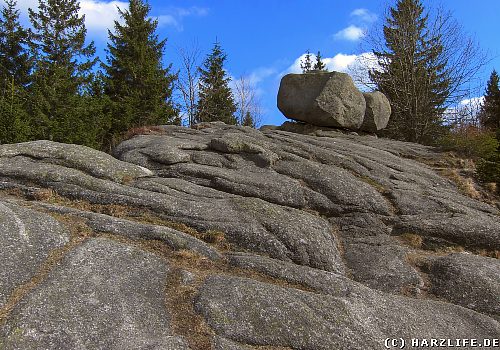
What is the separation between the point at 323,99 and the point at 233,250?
14.1 m

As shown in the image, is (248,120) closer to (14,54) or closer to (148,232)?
(14,54)

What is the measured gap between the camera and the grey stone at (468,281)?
804 centimetres

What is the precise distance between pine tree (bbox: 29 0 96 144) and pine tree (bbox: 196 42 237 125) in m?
10.6

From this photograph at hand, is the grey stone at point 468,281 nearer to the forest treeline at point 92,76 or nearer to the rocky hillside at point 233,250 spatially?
the rocky hillside at point 233,250

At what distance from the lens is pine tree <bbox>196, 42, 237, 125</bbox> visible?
4022 centimetres

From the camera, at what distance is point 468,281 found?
846cm

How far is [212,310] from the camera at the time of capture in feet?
20.1

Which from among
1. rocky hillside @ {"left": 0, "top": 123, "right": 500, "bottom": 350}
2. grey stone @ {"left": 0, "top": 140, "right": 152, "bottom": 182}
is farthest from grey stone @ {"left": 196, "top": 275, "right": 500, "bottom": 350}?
grey stone @ {"left": 0, "top": 140, "right": 152, "bottom": 182}

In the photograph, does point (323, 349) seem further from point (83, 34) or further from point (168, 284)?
point (83, 34)

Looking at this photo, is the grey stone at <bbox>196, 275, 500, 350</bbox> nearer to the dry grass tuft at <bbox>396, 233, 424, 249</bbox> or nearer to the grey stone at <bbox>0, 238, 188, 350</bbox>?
the grey stone at <bbox>0, 238, 188, 350</bbox>

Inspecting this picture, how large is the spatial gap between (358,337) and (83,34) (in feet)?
111

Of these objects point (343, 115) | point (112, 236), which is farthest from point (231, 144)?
point (343, 115)

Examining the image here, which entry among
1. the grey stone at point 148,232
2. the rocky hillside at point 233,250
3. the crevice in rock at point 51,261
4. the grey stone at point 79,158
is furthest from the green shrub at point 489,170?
the crevice in rock at point 51,261

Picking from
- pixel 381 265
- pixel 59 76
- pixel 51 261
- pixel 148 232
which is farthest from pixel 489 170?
pixel 59 76
